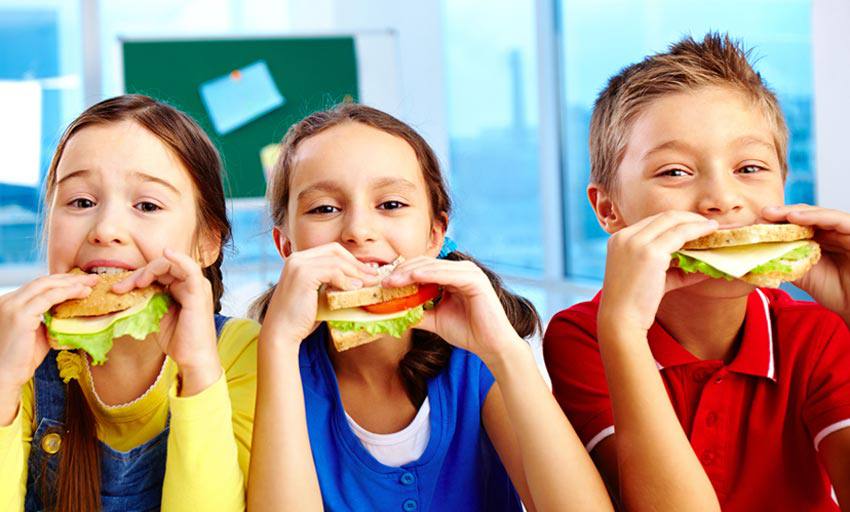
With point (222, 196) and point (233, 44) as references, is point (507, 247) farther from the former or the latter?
point (222, 196)

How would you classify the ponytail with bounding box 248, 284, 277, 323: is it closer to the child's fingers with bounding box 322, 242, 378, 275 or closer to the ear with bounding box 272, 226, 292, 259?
the ear with bounding box 272, 226, 292, 259

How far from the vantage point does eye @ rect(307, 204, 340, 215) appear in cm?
170

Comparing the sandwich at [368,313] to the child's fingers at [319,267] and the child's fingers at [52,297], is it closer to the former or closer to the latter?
the child's fingers at [319,267]

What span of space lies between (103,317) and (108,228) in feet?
0.53

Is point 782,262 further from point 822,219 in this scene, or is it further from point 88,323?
point 88,323

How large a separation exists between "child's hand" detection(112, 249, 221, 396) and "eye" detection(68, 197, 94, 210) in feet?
0.73


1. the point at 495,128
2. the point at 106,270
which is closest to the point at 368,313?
the point at 106,270

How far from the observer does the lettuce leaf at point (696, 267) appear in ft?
4.81

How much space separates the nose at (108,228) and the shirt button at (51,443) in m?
0.36

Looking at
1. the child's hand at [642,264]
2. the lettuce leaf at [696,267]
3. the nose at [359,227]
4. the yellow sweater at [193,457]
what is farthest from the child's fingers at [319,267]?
the lettuce leaf at [696,267]

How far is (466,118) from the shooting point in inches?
324

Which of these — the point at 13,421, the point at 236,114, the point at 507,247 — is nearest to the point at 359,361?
the point at 13,421

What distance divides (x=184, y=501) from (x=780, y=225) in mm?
1133

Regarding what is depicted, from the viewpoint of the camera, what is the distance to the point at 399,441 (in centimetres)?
168
